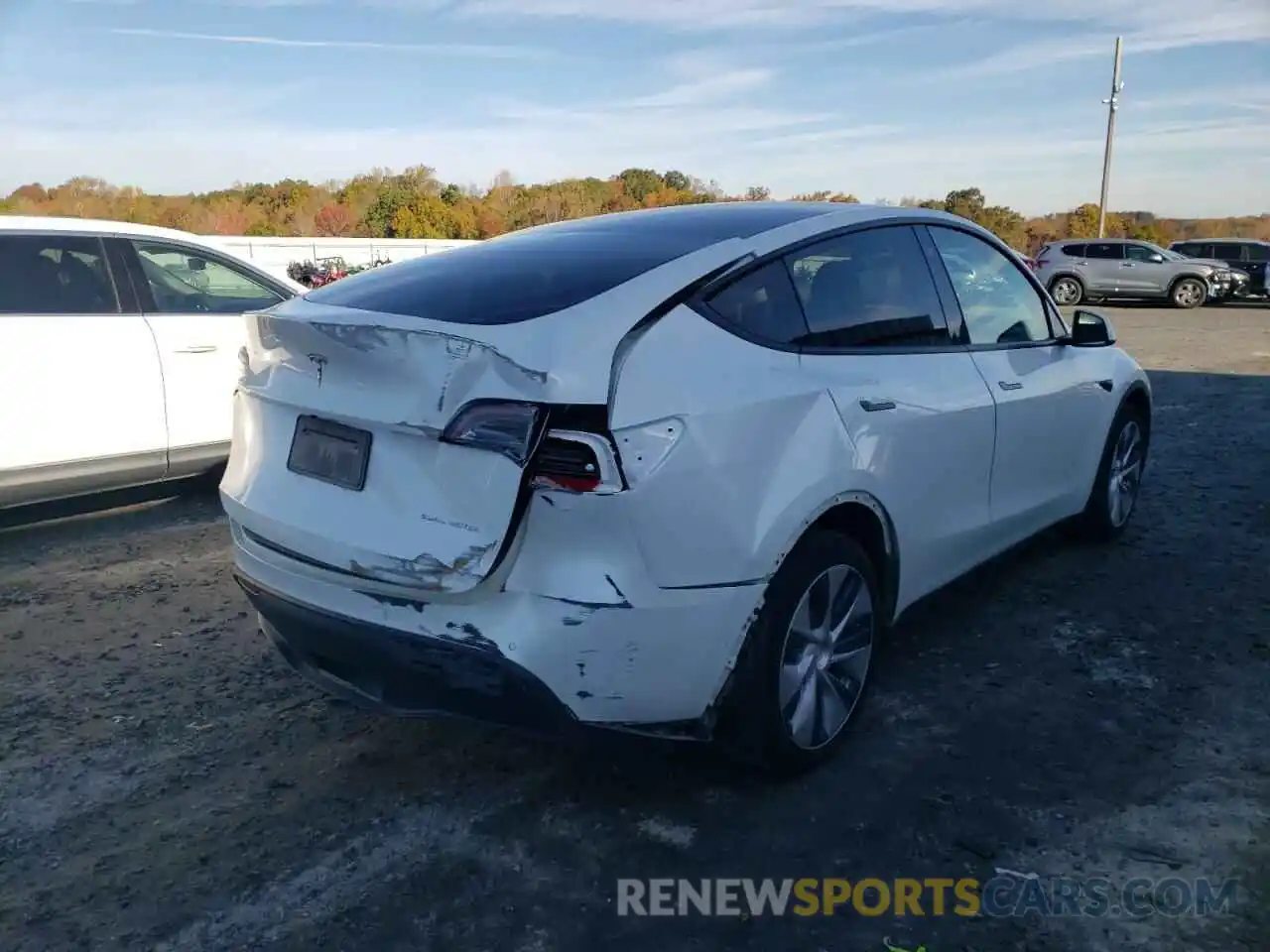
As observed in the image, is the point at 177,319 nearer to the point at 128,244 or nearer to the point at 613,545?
the point at 128,244

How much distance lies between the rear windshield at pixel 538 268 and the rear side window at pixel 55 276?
9.84 feet

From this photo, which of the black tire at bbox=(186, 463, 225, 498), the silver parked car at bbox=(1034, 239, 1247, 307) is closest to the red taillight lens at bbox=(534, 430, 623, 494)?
the black tire at bbox=(186, 463, 225, 498)

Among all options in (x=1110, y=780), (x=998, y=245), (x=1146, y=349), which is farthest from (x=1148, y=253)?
(x=1110, y=780)

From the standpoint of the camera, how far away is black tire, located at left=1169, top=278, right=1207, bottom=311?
25.9 m

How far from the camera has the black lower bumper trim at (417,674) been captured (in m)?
2.58

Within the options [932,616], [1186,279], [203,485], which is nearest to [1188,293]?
[1186,279]

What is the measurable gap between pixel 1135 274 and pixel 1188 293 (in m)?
1.29

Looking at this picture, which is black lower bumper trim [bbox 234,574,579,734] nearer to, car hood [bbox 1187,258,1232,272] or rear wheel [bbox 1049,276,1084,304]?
rear wheel [bbox 1049,276,1084,304]

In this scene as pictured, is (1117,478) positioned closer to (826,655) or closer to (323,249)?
(826,655)

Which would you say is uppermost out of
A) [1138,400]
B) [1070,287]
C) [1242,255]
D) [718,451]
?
[718,451]

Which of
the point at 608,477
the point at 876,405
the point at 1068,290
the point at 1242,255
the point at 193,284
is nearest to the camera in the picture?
the point at 608,477

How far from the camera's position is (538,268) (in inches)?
125

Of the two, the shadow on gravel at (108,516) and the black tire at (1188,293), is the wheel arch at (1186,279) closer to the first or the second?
the black tire at (1188,293)

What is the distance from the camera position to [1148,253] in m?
26.4
